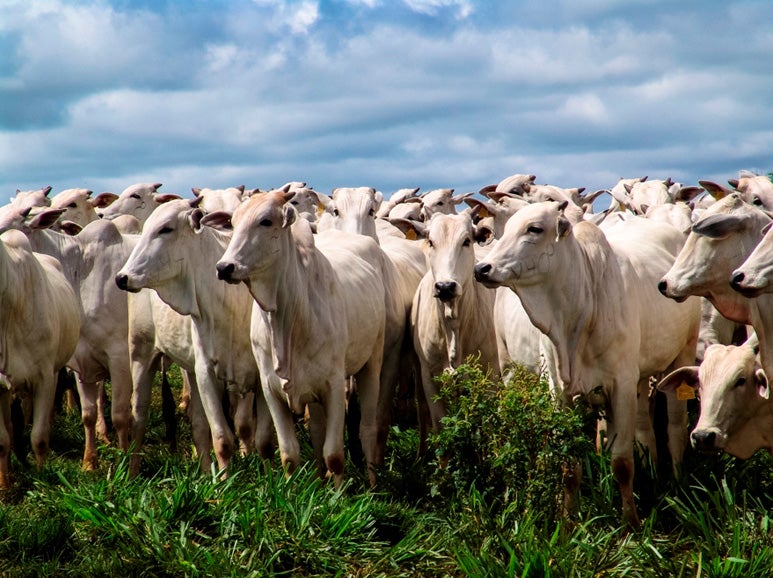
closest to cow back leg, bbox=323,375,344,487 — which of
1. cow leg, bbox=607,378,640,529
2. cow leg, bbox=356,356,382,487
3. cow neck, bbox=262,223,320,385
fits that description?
cow neck, bbox=262,223,320,385

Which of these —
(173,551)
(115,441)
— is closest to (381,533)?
(173,551)

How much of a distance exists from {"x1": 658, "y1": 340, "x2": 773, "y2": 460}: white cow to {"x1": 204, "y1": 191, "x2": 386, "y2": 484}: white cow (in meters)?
2.76

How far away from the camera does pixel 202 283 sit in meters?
9.87

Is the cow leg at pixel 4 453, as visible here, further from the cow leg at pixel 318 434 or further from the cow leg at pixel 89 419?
the cow leg at pixel 318 434

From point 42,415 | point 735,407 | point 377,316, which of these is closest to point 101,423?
point 42,415

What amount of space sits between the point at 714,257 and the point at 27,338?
5.87m

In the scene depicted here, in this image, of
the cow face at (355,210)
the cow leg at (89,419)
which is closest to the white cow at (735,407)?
the cow face at (355,210)

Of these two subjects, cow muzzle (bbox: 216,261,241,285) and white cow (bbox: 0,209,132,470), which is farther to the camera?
white cow (bbox: 0,209,132,470)

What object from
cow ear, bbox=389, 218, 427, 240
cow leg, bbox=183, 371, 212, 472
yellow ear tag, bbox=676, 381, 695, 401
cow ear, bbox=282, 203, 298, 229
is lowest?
cow leg, bbox=183, 371, 212, 472

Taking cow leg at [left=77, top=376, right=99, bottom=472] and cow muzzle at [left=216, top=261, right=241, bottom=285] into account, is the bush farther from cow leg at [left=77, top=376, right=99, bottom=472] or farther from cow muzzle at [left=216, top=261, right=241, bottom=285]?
cow leg at [left=77, top=376, right=99, bottom=472]

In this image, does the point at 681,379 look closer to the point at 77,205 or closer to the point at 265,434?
the point at 265,434

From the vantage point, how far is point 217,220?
9742 millimetres

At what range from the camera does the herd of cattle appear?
26.1ft

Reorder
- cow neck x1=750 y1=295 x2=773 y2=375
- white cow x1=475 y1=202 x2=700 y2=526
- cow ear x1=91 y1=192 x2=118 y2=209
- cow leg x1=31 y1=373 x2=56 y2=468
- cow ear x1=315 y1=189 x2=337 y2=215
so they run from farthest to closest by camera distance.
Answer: cow ear x1=91 y1=192 x2=118 y2=209 < cow ear x1=315 y1=189 x2=337 y2=215 < cow leg x1=31 y1=373 x2=56 y2=468 < white cow x1=475 y1=202 x2=700 y2=526 < cow neck x1=750 y1=295 x2=773 y2=375
